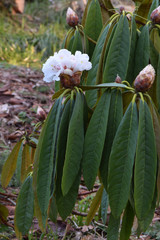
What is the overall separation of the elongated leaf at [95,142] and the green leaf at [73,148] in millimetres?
20

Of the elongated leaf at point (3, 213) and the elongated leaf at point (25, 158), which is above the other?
the elongated leaf at point (25, 158)

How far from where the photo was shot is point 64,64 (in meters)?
0.88

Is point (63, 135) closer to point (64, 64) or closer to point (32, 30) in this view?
point (64, 64)

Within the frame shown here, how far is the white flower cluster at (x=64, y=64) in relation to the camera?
34.4 inches

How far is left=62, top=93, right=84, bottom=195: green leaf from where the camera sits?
820mm

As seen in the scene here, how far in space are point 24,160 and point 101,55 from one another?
68 centimetres

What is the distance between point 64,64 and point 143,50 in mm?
305

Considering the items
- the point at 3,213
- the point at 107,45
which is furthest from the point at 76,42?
the point at 3,213

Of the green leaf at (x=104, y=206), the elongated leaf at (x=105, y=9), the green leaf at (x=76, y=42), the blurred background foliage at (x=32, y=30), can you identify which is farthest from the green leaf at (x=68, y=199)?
the blurred background foliage at (x=32, y=30)

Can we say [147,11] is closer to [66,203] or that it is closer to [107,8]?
[107,8]

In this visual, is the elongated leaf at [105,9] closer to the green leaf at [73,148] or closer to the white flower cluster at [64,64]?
the white flower cluster at [64,64]

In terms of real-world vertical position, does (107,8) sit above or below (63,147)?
above

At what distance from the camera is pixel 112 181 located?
2.65 feet

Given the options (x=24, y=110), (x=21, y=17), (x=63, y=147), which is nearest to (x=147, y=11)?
(x=63, y=147)
